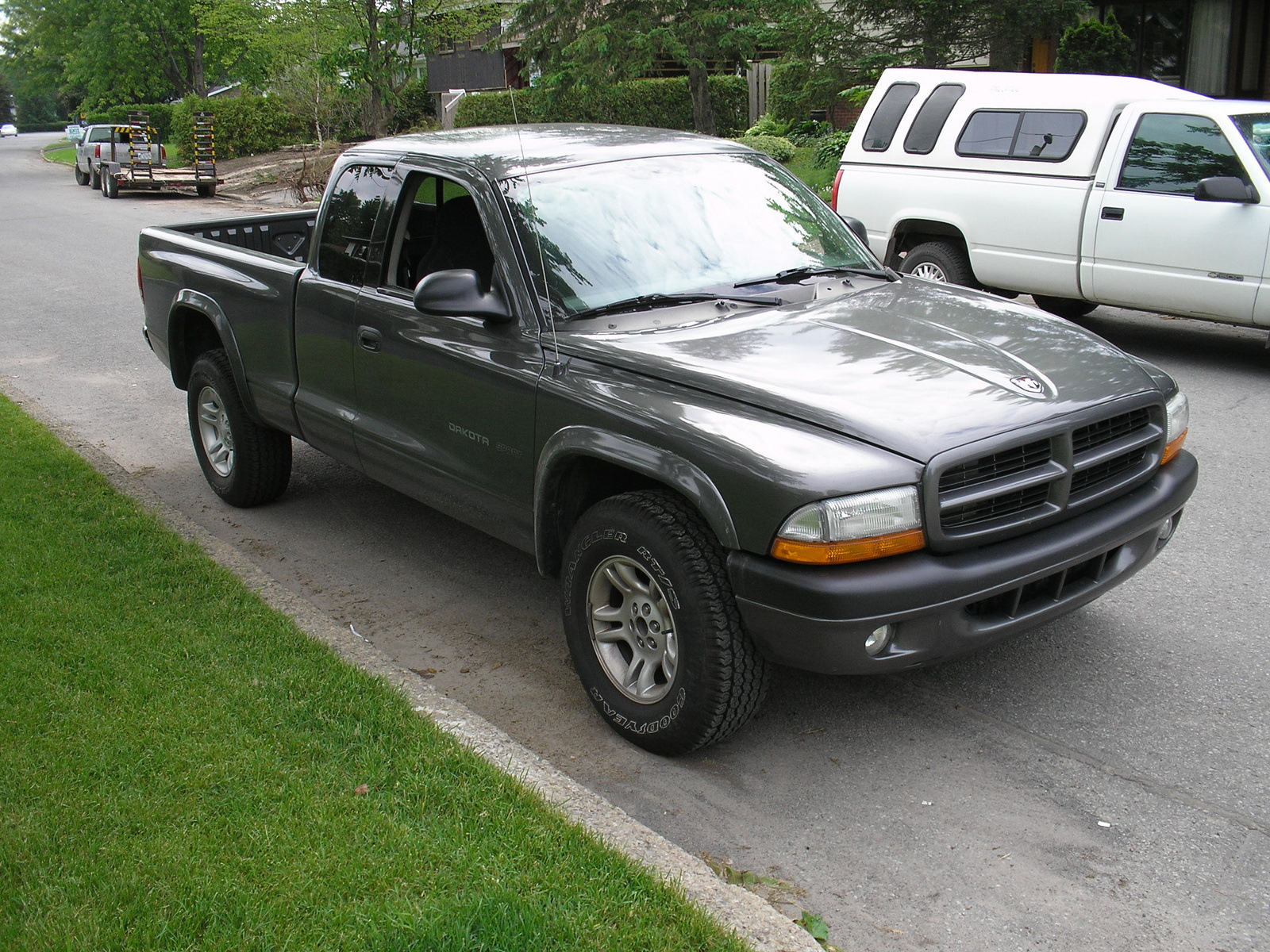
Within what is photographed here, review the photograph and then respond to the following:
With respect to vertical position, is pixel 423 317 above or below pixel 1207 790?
above

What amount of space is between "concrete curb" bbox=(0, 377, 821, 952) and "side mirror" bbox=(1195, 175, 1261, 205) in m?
6.58

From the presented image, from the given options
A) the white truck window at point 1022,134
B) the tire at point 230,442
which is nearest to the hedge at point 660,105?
the white truck window at point 1022,134

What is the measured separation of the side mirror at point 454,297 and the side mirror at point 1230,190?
6.04m

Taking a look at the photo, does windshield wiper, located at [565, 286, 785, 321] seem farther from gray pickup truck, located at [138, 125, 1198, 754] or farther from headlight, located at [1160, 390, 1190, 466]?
headlight, located at [1160, 390, 1190, 466]

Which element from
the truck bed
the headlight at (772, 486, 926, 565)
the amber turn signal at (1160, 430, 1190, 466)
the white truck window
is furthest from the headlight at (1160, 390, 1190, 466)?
the white truck window

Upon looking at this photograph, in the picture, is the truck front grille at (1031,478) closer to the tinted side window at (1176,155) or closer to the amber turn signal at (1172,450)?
the amber turn signal at (1172,450)

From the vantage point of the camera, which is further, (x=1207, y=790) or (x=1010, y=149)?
(x=1010, y=149)

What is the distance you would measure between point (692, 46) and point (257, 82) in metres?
23.2

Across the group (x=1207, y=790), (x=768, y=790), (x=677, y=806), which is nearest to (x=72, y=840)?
(x=677, y=806)

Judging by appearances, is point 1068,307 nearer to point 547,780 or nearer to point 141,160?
point 547,780

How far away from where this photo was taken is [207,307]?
6.09 m

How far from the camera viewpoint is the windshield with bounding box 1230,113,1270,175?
8.20 meters

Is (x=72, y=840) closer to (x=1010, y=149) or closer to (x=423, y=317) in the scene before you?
(x=423, y=317)

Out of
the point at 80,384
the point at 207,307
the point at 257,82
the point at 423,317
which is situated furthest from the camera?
the point at 257,82
